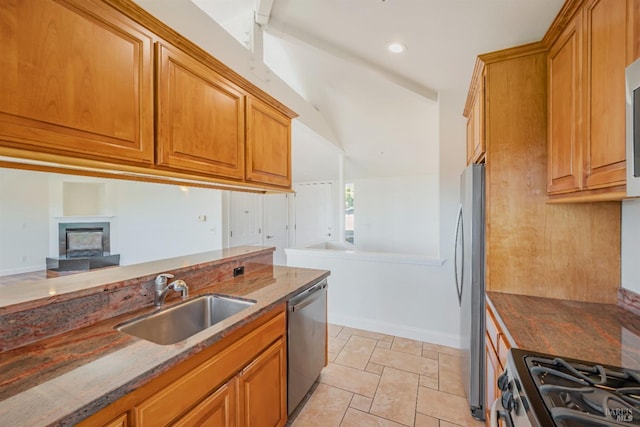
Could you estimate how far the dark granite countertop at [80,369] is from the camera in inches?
26.4

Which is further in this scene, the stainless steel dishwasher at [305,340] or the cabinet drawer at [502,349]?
the stainless steel dishwasher at [305,340]

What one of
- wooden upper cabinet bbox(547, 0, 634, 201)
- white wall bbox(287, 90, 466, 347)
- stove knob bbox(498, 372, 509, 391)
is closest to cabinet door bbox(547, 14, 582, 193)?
wooden upper cabinet bbox(547, 0, 634, 201)

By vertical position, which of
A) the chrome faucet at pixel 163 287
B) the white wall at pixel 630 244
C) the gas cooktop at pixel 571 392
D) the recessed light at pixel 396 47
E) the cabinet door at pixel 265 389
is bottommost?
the cabinet door at pixel 265 389

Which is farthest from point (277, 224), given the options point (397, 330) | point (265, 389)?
point (265, 389)

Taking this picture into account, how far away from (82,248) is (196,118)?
7.26 m

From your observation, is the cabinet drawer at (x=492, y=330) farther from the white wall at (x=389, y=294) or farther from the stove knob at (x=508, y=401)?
the white wall at (x=389, y=294)

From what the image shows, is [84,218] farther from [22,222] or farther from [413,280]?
[413,280]

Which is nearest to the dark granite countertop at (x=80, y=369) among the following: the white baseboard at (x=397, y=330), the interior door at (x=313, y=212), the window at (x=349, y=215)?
the white baseboard at (x=397, y=330)

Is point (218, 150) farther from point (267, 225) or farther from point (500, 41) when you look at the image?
point (267, 225)

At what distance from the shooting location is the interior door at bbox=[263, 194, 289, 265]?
6.11 metres

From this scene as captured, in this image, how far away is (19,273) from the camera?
20.0 feet

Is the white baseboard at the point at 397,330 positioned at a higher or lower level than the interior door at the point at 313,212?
lower

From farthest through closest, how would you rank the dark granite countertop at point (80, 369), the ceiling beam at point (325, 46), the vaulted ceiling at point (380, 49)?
the ceiling beam at point (325, 46) < the vaulted ceiling at point (380, 49) < the dark granite countertop at point (80, 369)

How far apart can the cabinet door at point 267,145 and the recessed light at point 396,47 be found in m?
1.07
